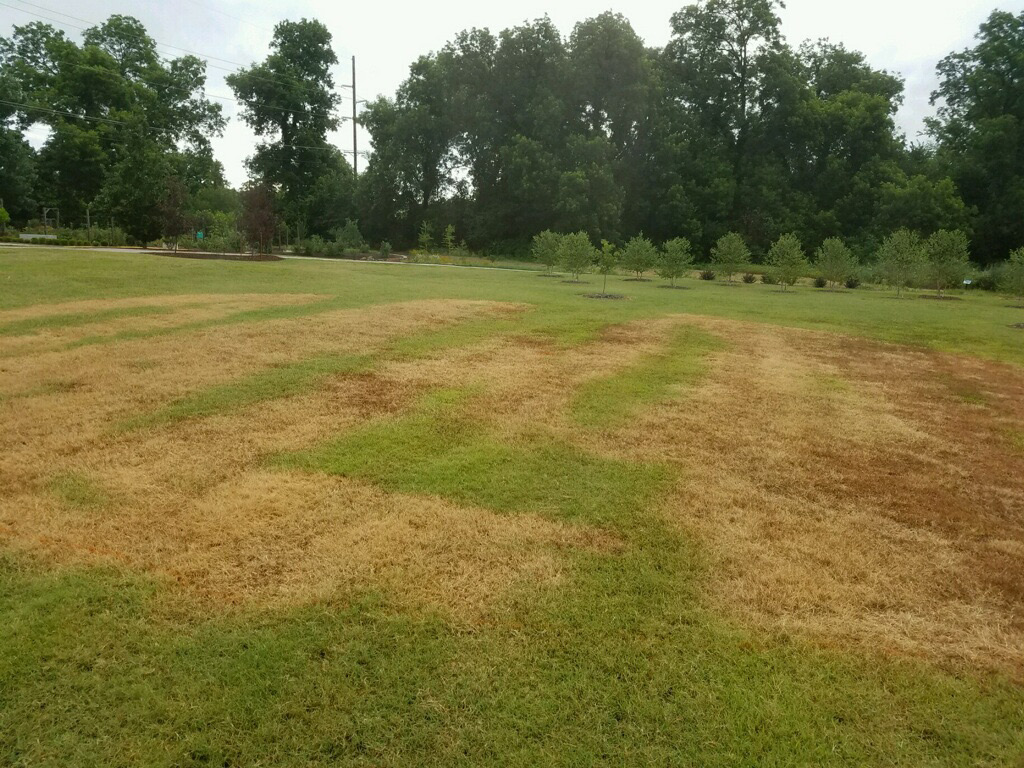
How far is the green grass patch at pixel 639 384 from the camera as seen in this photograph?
21.6 feet

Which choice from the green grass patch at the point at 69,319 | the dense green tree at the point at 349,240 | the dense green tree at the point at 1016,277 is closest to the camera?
the green grass patch at the point at 69,319

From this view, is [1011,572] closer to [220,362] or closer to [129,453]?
[129,453]

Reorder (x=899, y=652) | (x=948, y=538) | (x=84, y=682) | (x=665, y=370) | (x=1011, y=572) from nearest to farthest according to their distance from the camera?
1. (x=84, y=682)
2. (x=899, y=652)
3. (x=1011, y=572)
4. (x=948, y=538)
5. (x=665, y=370)

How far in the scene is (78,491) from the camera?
4.30 m

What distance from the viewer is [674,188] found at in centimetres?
4516

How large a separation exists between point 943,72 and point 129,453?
5614 cm

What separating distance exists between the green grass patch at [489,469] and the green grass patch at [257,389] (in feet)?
5.11

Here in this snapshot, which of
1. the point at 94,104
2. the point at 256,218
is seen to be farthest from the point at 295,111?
the point at 256,218

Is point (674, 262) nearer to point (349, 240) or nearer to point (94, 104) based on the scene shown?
point (349, 240)

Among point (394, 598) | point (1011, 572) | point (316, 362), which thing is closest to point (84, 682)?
point (394, 598)

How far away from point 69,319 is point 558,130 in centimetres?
3952

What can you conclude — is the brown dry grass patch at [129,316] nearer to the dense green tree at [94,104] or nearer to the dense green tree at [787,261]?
the dense green tree at [787,261]

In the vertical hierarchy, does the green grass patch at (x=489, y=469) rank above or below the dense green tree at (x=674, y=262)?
below

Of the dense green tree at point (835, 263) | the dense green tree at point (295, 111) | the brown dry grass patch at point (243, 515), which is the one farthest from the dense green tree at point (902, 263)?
the dense green tree at point (295, 111)
